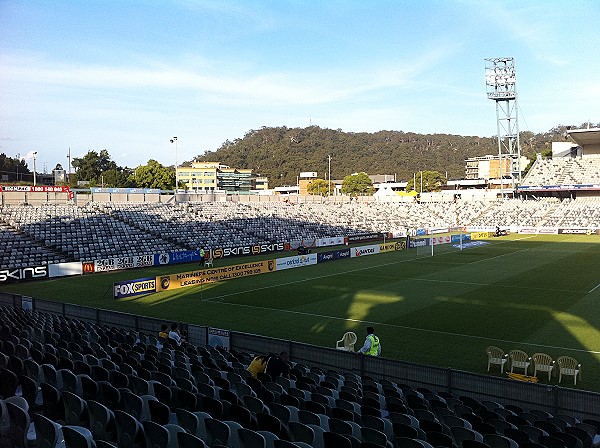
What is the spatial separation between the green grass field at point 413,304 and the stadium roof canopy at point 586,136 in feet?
176

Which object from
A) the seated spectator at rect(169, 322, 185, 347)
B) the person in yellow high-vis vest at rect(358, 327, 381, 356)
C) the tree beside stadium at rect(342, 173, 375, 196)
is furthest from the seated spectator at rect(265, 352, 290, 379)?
the tree beside stadium at rect(342, 173, 375, 196)

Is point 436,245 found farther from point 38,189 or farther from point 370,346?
point 370,346

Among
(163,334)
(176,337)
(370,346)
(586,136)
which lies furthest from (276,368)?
(586,136)

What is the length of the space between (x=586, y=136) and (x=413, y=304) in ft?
268

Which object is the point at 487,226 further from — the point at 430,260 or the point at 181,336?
the point at 181,336

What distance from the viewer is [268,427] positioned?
761 cm

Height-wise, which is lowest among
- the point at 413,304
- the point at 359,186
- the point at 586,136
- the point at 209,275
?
the point at 413,304

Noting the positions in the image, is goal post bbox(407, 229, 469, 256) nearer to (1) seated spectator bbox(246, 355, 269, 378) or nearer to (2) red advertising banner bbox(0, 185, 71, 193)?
(2) red advertising banner bbox(0, 185, 71, 193)

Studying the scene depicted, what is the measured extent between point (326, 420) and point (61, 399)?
411 centimetres

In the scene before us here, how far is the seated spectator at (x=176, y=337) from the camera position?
50.9ft

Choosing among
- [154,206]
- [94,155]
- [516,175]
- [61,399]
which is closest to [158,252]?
[154,206]

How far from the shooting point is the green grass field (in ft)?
63.0

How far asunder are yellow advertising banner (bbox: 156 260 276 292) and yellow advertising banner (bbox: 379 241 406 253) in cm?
1756

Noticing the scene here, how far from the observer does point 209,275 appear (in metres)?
34.1
